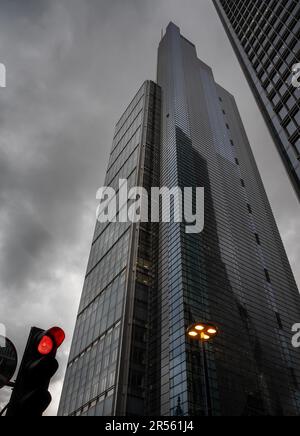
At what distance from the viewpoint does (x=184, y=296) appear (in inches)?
2147

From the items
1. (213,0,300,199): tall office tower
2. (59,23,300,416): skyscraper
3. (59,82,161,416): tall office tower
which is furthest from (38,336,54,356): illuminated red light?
(59,82,161,416): tall office tower

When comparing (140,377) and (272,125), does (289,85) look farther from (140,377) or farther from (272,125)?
(140,377)

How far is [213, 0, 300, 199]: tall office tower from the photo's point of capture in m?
36.2

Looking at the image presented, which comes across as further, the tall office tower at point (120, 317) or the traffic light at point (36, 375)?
the tall office tower at point (120, 317)

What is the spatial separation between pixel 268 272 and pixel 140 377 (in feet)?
132

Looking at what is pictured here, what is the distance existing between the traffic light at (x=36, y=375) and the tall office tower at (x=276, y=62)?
3385 cm

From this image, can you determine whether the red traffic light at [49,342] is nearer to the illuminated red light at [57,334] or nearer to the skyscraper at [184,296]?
the illuminated red light at [57,334]

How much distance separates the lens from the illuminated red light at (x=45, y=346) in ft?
13.6

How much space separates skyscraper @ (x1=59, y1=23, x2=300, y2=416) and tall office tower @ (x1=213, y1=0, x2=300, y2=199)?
2436 centimetres

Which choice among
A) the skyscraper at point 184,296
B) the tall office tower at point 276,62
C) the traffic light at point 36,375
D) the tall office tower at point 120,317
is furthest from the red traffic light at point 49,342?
the tall office tower at point 120,317

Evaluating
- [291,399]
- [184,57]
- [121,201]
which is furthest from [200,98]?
[291,399]

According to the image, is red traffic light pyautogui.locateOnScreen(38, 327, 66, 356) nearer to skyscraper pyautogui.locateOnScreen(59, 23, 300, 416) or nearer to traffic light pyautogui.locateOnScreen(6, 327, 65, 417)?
traffic light pyautogui.locateOnScreen(6, 327, 65, 417)

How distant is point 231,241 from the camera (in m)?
75.3

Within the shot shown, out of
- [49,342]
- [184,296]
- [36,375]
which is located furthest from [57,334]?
[184,296]
